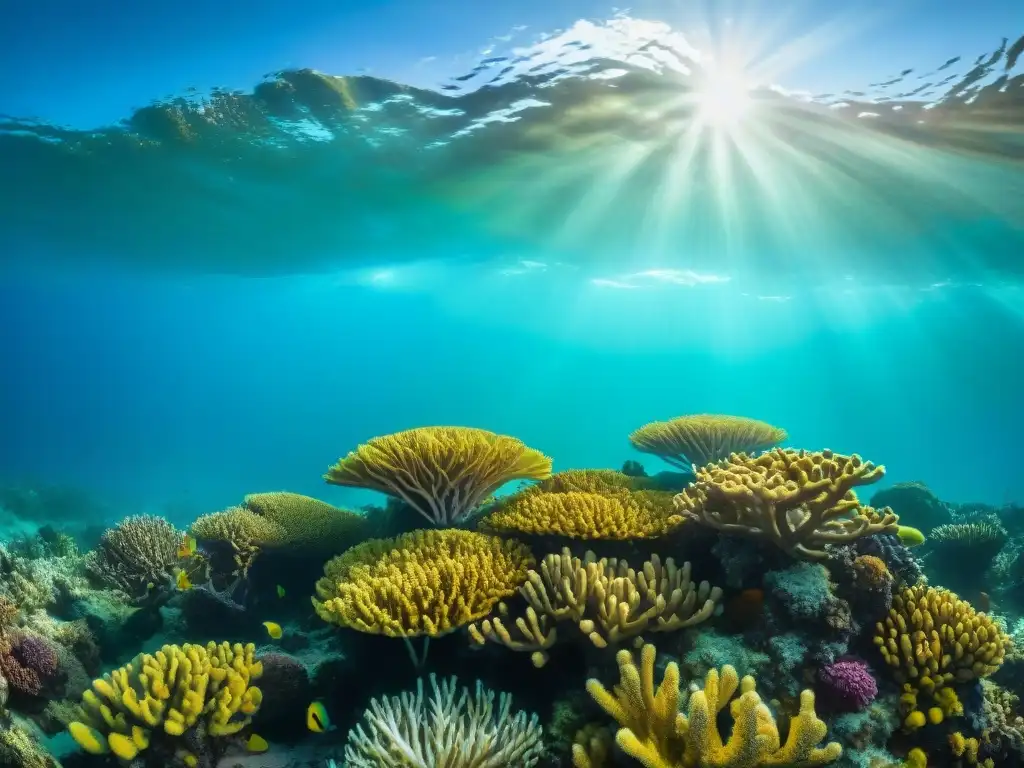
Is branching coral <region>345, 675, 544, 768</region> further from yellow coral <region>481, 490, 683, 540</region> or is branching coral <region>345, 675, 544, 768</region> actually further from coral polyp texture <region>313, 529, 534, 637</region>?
yellow coral <region>481, 490, 683, 540</region>

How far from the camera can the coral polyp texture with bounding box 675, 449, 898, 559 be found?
381cm

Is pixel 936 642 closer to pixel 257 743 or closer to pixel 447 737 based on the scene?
pixel 447 737

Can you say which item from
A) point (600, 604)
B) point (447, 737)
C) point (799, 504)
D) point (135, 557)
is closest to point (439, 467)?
point (600, 604)

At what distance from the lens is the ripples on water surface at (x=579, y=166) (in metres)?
15.1

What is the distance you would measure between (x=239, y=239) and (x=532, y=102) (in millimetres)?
21351

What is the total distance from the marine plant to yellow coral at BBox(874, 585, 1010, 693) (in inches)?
108

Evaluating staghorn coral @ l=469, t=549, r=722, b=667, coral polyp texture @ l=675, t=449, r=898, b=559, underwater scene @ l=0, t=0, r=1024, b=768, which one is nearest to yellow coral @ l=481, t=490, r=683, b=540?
underwater scene @ l=0, t=0, r=1024, b=768

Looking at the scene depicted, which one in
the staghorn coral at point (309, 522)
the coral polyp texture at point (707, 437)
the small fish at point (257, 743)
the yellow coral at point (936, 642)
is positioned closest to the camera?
the yellow coral at point (936, 642)

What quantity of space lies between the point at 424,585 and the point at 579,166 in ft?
62.0

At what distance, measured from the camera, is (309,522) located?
7.10 meters

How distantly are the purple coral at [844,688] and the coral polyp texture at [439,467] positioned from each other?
3.19 m

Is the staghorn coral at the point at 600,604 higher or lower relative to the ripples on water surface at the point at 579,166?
lower

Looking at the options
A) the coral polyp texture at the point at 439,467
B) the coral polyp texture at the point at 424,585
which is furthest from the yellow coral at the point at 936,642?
the coral polyp texture at the point at 439,467

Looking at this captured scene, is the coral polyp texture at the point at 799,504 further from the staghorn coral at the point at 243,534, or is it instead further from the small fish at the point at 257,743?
the staghorn coral at the point at 243,534
